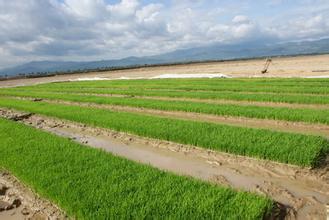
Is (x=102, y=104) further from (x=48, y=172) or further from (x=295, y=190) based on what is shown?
(x=295, y=190)

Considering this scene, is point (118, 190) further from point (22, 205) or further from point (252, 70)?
point (252, 70)

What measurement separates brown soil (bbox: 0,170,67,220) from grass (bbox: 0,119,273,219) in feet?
0.57

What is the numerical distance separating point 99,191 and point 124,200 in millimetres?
616

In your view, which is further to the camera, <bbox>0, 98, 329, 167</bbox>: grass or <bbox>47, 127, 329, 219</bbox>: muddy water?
<bbox>0, 98, 329, 167</bbox>: grass

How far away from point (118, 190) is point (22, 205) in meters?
2.01

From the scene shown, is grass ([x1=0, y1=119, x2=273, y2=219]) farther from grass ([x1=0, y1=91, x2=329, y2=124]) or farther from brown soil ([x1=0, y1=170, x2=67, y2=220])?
A: grass ([x1=0, y1=91, x2=329, y2=124])

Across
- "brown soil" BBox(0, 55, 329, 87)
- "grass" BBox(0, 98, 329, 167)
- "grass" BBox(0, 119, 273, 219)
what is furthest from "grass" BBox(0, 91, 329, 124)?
"brown soil" BBox(0, 55, 329, 87)

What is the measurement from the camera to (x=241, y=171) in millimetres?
6883

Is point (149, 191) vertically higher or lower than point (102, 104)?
higher

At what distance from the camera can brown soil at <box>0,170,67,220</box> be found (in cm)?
561

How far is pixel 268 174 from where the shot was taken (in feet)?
21.6

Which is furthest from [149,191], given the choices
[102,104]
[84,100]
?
[84,100]

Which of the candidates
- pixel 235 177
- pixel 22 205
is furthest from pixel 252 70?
pixel 22 205

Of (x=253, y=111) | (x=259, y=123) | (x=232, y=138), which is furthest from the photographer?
(x=253, y=111)
